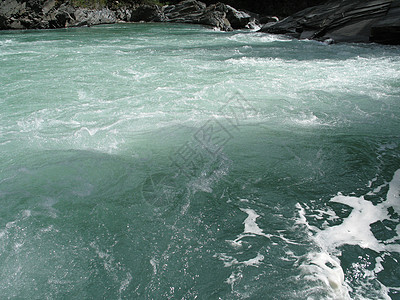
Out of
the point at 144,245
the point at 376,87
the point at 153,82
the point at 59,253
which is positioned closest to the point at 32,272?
the point at 59,253

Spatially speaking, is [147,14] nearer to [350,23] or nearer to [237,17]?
[237,17]

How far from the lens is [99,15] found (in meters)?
27.3

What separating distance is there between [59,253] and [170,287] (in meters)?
1.00

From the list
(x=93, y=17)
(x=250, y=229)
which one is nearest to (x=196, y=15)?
(x=93, y=17)

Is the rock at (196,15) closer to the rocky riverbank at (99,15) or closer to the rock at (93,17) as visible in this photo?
the rocky riverbank at (99,15)

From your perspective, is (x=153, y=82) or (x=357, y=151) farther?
(x=153, y=82)

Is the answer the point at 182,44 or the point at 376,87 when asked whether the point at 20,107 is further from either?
the point at 182,44

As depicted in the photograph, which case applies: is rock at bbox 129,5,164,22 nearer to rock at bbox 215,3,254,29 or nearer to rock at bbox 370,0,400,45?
rock at bbox 215,3,254,29

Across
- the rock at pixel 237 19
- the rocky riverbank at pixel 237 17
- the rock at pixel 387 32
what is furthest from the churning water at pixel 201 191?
the rock at pixel 237 19

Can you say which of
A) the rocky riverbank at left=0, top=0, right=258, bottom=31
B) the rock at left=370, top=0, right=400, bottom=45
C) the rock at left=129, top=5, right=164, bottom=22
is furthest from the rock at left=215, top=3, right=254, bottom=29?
the rock at left=370, top=0, right=400, bottom=45

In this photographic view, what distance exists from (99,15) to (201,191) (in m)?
28.3

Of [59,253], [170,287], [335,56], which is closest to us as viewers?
[170,287]

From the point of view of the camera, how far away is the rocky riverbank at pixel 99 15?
75.9ft

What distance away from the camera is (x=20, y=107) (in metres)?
5.93
